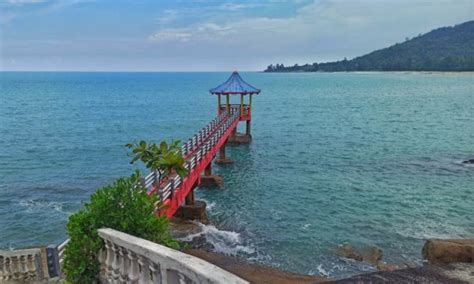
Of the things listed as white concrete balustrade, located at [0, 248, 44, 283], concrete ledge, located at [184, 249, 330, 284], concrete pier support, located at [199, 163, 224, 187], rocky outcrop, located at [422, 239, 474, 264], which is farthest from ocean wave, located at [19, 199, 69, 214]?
rocky outcrop, located at [422, 239, 474, 264]

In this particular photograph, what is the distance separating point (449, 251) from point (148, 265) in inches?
496

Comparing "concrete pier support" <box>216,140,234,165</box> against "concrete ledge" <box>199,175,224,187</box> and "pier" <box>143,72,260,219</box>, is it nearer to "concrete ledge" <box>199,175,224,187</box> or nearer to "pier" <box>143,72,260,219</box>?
"pier" <box>143,72,260,219</box>

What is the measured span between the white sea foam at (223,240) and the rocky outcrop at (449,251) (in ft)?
24.3

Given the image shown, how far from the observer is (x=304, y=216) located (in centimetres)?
2372

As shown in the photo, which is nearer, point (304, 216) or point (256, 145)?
point (304, 216)

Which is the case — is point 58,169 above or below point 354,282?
below

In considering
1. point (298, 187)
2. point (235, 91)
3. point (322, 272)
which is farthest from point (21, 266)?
point (235, 91)

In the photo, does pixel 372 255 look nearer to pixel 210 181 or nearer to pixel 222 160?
pixel 210 181

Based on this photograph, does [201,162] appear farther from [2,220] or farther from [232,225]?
[2,220]

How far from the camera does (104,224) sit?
22.0ft

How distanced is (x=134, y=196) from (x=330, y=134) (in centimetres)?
4829

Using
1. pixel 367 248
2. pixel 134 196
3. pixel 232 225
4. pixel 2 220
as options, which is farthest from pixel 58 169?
pixel 134 196

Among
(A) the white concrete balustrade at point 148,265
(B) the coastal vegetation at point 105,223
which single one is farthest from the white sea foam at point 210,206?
(A) the white concrete balustrade at point 148,265

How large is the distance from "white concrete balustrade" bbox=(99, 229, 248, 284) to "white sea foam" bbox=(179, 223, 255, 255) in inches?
527
